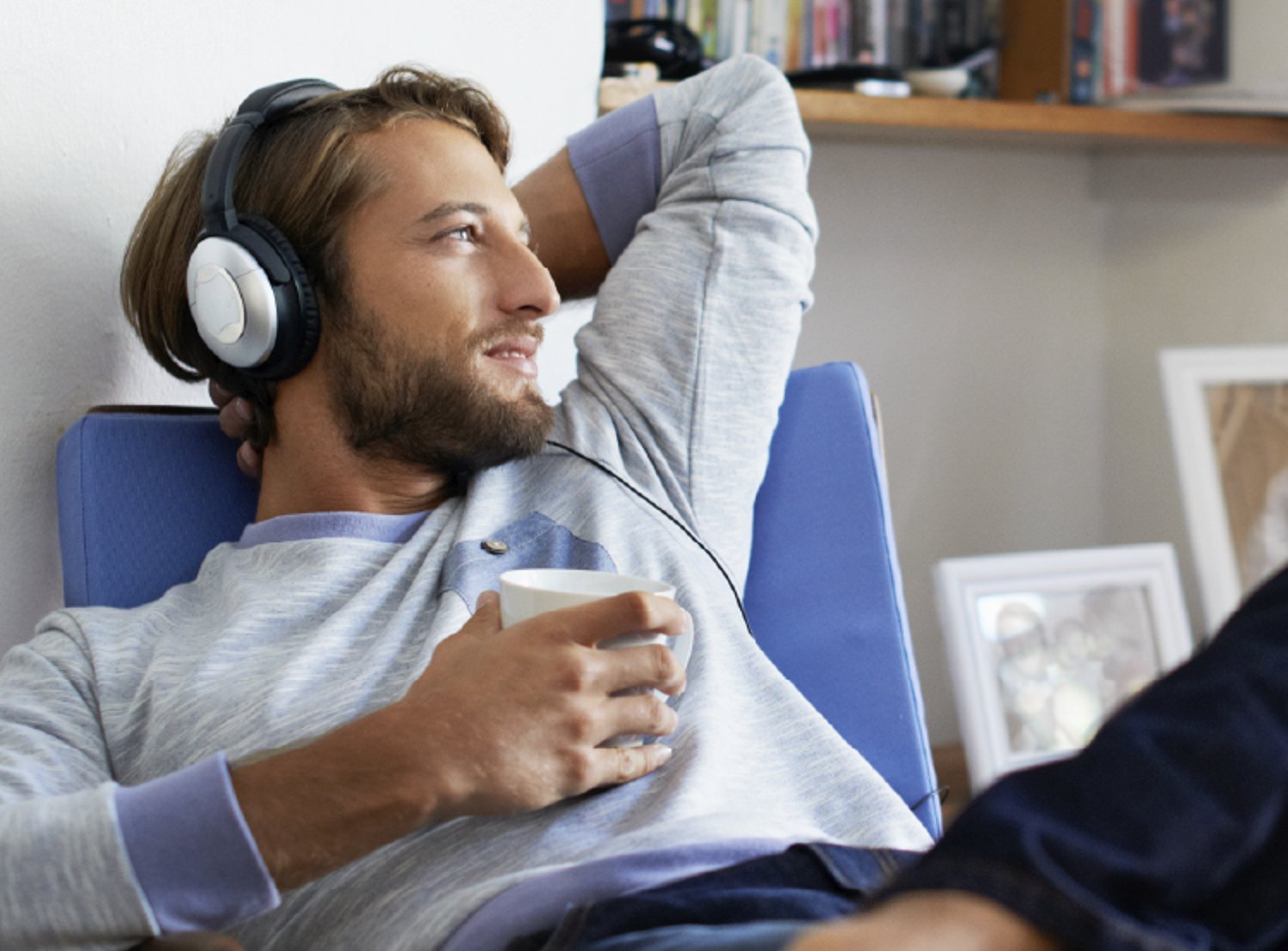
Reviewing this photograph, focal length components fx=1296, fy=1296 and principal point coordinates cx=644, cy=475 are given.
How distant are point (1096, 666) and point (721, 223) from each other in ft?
4.29

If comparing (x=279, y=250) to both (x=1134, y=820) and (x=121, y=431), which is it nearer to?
(x=121, y=431)

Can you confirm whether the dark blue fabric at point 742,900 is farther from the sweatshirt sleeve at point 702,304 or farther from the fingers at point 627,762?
the sweatshirt sleeve at point 702,304

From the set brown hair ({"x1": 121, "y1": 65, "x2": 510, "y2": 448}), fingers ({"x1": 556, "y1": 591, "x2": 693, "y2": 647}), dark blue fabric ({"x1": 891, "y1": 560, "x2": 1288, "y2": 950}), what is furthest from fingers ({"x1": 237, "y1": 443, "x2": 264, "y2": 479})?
dark blue fabric ({"x1": 891, "y1": 560, "x2": 1288, "y2": 950})

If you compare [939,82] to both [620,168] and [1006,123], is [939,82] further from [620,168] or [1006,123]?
[620,168]

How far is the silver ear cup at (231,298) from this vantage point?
41.9 inches

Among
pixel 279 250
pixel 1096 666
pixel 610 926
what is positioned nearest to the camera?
pixel 610 926

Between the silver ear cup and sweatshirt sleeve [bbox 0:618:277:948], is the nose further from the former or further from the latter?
sweatshirt sleeve [bbox 0:618:277:948]

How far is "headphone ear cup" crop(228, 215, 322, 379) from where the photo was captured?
1083mm

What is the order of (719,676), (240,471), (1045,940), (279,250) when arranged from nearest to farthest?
(1045,940), (719,676), (279,250), (240,471)

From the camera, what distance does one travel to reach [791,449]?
1252mm

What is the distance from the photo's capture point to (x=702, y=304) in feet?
3.92

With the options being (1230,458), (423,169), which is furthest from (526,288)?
(1230,458)

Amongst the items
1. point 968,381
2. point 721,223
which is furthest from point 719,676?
point 968,381

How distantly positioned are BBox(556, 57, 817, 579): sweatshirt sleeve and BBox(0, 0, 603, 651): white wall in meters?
0.36
